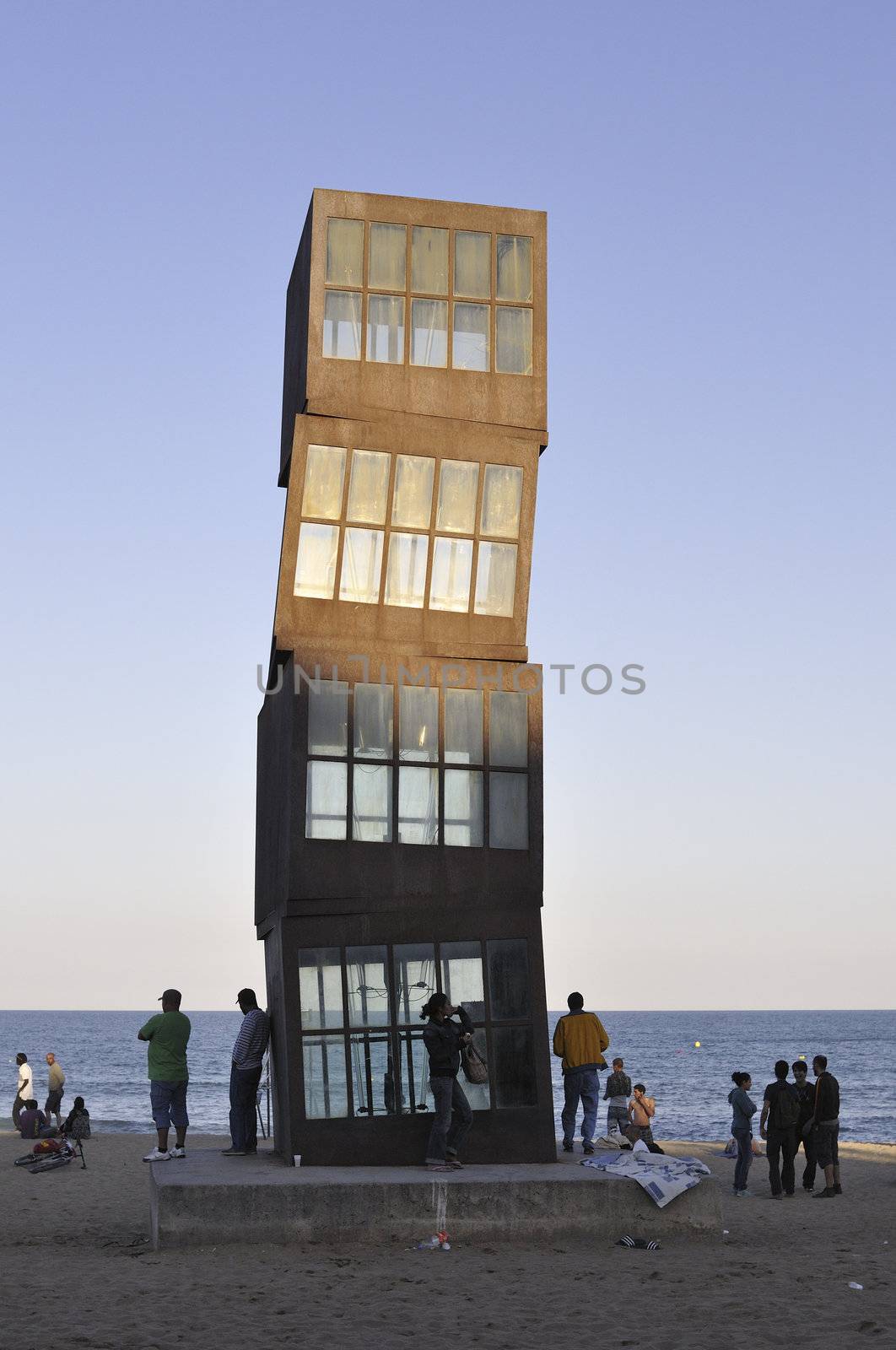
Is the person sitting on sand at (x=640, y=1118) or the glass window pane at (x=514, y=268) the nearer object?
the glass window pane at (x=514, y=268)

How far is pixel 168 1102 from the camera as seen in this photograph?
13.6 m

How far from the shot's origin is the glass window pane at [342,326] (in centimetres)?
1447

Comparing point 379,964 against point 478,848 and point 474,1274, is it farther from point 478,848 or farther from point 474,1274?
point 474,1274

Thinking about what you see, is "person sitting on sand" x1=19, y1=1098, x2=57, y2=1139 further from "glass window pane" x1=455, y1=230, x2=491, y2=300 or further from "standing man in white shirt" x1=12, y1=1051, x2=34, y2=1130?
"glass window pane" x1=455, y1=230, x2=491, y2=300

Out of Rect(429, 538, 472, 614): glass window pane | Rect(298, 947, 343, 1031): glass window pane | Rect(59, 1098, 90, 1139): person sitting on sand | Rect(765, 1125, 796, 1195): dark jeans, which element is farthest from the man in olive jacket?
Rect(59, 1098, 90, 1139): person sitting on sand

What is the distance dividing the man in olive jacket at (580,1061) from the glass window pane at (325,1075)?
2351 mm

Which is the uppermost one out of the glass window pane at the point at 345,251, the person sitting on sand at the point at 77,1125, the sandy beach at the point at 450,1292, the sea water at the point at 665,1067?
the glass window pane at the point at 345,251

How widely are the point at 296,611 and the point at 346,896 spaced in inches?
110

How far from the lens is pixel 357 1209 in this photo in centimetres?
1193

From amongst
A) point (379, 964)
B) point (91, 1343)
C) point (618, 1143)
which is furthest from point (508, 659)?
point (91, 1343)

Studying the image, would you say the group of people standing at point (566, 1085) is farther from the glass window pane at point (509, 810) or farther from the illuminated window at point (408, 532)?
the illuminated window at point (408, 532)

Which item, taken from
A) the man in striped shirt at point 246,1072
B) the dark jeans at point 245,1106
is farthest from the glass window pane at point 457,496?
the dark jeans at point 245,1106

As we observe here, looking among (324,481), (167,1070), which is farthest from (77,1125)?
(324,481)

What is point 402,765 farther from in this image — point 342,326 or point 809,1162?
point 809,1162
